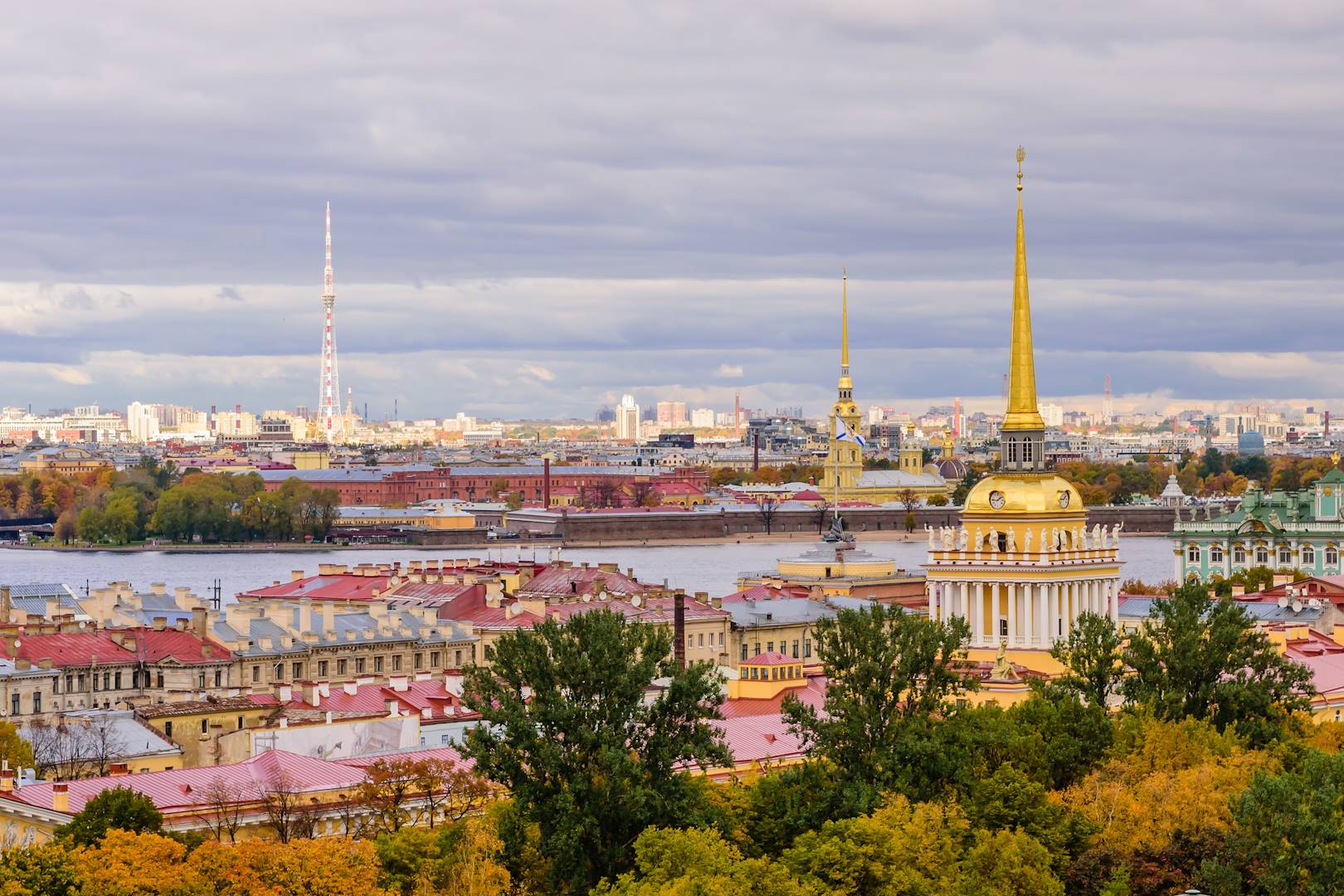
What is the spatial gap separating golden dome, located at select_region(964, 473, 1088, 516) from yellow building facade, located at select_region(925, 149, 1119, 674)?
0.4 inches

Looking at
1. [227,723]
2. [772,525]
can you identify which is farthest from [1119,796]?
[772,525]

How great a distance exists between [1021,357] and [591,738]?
18.8m

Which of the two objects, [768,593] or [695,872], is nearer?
[695,872]

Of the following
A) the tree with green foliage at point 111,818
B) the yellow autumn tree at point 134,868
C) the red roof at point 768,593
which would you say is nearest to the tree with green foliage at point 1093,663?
the tree with green foliage at point 111,818

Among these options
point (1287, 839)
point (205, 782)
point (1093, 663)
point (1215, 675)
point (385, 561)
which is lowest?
point (385, 561)

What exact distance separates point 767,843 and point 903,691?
9.20 feet

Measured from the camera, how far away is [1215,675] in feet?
98.6

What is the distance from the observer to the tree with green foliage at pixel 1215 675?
97.0ft

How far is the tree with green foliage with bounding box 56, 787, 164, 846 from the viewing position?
911 inches

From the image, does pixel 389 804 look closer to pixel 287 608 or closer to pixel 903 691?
pixel 903 691

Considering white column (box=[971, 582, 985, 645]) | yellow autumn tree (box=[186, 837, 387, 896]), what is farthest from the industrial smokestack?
yellow autumn tree (box=[186, 837, 387, 896])

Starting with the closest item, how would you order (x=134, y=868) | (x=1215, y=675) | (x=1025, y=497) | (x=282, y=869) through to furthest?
(x=134, y=868)
(x=282, y=869)
(x=1215, y=675)
(x=1025, y=497)

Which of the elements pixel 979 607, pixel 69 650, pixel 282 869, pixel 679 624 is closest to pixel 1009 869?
pixel 282 869

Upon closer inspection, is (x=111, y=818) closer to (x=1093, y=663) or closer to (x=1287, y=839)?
(x=1287, y=839)
